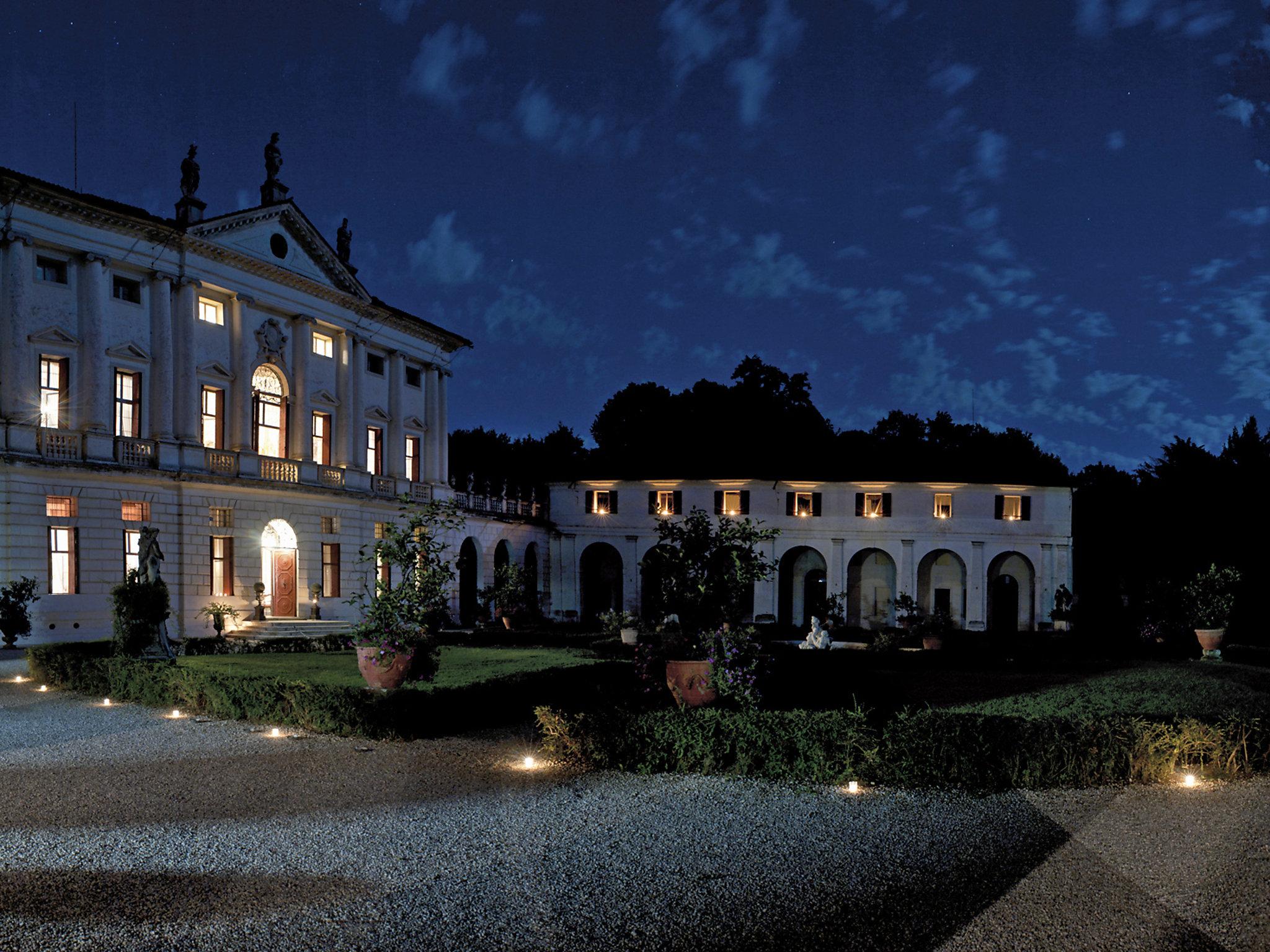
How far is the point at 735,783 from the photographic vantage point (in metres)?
10.2

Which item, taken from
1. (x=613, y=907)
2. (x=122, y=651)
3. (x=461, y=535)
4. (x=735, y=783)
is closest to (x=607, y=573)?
(x=461, y=535)

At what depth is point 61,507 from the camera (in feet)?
95.3

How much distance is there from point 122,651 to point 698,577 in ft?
42.2

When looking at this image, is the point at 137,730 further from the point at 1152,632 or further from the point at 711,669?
the point at 1152,632

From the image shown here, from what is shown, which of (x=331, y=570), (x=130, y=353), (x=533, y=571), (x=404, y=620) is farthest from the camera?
(x=533, y=571)

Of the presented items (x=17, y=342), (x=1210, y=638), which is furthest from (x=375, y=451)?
(x=1210, y=638)

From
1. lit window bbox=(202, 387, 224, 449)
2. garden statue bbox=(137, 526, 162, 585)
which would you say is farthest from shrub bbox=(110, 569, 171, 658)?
lit window bbox=(202, 387, 224, 449)

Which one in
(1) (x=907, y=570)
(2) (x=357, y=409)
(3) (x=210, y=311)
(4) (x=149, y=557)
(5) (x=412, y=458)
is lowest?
(1) (x=907, y=570)

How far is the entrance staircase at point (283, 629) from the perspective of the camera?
32.6 m

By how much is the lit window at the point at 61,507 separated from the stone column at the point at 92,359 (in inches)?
94.6

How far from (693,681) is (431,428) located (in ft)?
118

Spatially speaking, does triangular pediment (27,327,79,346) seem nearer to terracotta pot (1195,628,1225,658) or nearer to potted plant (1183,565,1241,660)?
potted plant (1183,565,1241,660)

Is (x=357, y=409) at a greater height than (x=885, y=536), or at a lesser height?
greater

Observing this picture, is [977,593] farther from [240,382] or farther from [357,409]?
[240,382]
